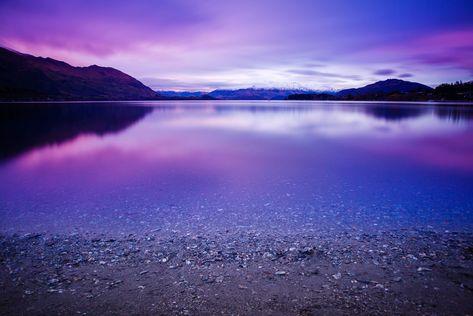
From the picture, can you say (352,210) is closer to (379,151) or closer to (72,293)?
(72,293)

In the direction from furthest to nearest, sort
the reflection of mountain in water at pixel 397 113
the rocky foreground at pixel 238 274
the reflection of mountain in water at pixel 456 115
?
the reflection of mountain in water at pixel 397 113 < the reflection of mountain in water at pixel 456 115 < the rocky foreground at pixel 238 274

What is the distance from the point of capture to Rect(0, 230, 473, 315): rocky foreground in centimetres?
664

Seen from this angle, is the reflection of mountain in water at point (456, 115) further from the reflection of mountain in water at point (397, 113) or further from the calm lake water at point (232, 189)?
the calm lake water at point (232, 189)

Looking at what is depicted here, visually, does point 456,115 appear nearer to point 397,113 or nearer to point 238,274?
point 397,113

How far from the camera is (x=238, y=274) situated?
309 inches

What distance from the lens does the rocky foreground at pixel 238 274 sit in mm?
6637

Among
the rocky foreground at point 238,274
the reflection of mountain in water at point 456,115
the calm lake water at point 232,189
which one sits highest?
the reflection of mountain in water at point 456,115

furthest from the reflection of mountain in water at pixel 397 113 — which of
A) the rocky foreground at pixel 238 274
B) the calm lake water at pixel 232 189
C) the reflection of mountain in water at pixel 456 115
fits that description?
the rocky foreground at pixel 238 274

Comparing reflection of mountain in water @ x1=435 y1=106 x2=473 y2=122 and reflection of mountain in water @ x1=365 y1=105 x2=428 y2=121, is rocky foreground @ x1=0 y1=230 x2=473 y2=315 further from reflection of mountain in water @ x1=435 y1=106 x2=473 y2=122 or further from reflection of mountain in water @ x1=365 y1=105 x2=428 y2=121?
reflection of mountain in water @ x1=435 y1=106 x2=473 y2=122

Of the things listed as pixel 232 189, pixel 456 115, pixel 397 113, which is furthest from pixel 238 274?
pixel 397 113

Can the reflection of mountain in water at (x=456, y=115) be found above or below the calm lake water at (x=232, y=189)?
above

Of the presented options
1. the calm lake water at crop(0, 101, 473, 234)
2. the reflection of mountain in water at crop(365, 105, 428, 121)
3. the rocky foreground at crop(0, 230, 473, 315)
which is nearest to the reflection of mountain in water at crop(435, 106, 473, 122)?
the reflection of mountain in water at crop(365, 105, 428, 121)

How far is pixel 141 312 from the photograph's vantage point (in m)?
6.46

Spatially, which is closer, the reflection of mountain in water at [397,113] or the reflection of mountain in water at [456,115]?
the reflection of mountain in water at [456,115]
